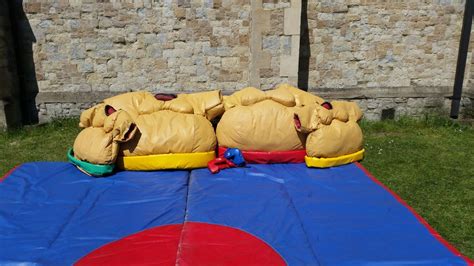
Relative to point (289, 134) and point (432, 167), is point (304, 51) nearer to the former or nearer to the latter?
point (432, 167)

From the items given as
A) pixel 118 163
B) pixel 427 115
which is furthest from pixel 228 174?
pixel 427 115

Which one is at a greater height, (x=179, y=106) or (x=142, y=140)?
(x=179, y=106)

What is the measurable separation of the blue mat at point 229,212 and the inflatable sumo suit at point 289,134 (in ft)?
0.58

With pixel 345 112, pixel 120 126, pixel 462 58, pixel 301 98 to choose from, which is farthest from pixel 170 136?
pixel 462 58

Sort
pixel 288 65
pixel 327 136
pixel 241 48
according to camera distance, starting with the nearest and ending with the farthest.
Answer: pixel 327 136 → pixel 288 65 → pixel 241 48

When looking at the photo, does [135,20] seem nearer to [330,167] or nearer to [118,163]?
[118,163]

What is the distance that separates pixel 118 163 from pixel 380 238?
8.70 ft

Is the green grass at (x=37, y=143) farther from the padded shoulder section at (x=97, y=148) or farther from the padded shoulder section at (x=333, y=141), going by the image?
the padded shoulder section at (x=333, y=141)

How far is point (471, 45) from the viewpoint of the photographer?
7207 millimetres

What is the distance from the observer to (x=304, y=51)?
23.5ft

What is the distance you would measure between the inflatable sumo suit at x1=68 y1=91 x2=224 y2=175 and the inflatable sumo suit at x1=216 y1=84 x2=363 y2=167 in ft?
0.96

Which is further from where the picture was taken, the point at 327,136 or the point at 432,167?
the point at 432,167

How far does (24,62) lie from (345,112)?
18.5ft

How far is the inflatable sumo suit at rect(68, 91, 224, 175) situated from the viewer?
3.87 m
